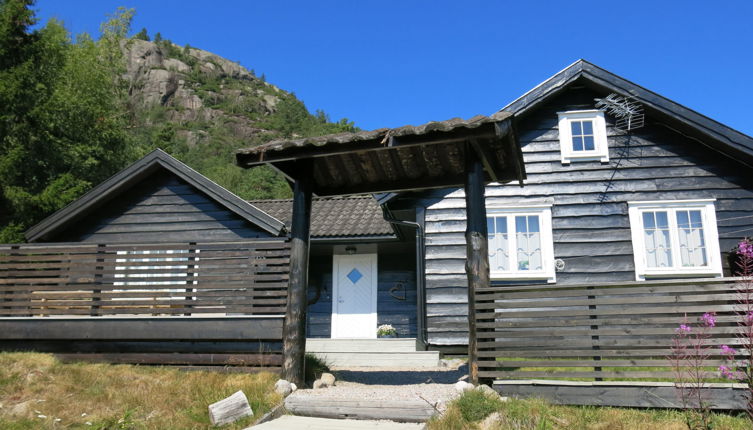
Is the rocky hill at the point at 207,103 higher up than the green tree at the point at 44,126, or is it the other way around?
the rocky hill at the point at 207,103

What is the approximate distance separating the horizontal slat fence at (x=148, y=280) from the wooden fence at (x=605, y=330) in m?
3.32

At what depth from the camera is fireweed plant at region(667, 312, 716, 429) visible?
5.28m

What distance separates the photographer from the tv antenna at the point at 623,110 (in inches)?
474

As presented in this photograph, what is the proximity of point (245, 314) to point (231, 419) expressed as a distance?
2.61 m

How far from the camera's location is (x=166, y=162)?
12852 mm

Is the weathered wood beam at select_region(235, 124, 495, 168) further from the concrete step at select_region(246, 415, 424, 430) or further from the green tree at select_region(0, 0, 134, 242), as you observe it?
the green tree at select_region(0, 0, 134, 242)

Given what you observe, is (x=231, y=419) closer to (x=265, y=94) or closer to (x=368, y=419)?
(x=368, y=419)

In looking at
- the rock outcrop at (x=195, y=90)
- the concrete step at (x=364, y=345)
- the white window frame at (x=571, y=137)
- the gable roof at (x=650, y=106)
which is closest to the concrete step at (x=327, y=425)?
the concrete step at (x=364, y=345)

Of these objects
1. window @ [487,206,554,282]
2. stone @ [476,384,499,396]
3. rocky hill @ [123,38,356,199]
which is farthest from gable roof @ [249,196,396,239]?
rocky hill @ [123,38,356,199]

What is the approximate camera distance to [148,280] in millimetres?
9117

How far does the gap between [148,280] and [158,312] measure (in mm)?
550

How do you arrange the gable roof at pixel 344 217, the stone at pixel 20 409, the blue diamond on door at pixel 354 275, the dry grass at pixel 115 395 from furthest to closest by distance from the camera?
the blue diamond on door at pixel 354 275 < the gable roof at pixel 344 217 < the stone at pixel 20 409 < the dry grass at pixel 115 395

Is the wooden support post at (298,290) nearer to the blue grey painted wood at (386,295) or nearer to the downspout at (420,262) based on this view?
the downspout at (420,262)

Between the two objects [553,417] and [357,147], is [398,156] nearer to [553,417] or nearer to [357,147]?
[357,147]
